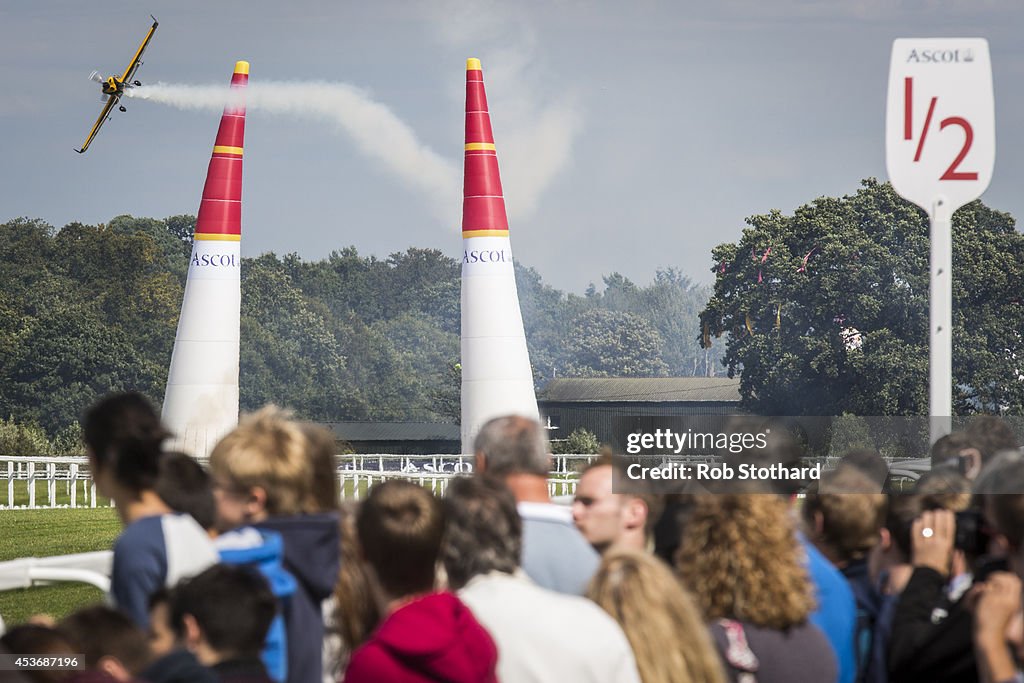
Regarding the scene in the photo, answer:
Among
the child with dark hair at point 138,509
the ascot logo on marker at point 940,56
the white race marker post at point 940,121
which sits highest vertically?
the ascot logo on marker at point 940,56

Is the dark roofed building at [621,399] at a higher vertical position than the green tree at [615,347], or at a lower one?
lower

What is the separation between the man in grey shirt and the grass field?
5.91 meters

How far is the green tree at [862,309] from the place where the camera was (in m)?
49.3

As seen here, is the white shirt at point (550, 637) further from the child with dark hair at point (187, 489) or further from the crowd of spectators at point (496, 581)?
the child with dark hair at point (187, 489)

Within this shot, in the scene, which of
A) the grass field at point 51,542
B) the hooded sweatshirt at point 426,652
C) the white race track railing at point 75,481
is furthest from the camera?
the white race track railing at point 75,481

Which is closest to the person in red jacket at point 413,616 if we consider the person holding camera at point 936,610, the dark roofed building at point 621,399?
the person holding camera at point 936,610

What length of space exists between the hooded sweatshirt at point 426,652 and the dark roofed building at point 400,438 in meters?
53.0

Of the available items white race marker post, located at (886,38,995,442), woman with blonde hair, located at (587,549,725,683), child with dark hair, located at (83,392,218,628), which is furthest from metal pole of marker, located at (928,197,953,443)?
A: child with dark hair, located at (83,392,218,628)

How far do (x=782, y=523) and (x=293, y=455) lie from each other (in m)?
1.63

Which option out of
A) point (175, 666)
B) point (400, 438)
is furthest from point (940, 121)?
point (400, 438)

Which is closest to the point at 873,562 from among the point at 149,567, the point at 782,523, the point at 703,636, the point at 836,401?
the point at 782,523

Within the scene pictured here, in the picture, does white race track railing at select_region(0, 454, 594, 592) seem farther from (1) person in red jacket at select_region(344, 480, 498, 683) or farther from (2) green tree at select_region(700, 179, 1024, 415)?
(2) green tree at select_region(700, 179, 1024, 415)

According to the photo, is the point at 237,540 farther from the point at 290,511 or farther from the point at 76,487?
the point at 76,487

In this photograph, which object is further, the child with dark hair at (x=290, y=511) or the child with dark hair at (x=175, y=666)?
the child with dark hair at (x=290, y=511)
